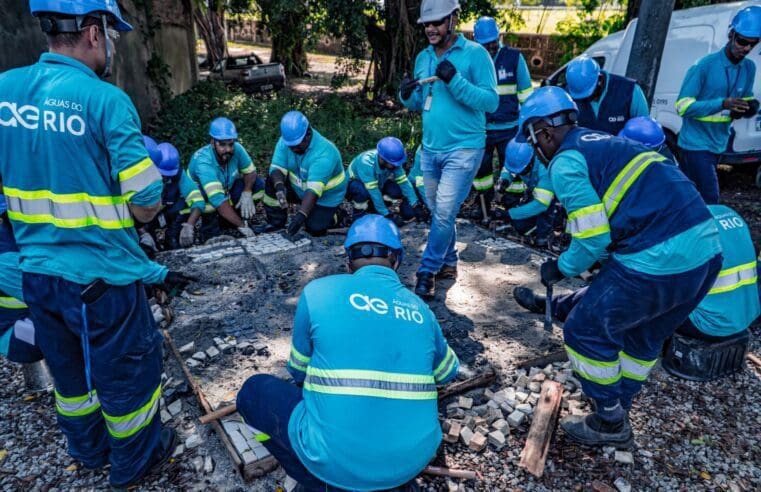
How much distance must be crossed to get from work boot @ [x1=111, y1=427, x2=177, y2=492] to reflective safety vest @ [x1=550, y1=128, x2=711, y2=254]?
2.37m

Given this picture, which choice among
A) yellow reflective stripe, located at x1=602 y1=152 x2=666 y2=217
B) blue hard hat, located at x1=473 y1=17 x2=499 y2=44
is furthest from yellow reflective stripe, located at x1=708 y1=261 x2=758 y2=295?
blue hard hat, located at x1=473 y1=17 x2=499 y2=44

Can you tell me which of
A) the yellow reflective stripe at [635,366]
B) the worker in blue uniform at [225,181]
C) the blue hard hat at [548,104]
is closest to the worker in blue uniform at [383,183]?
the worker in blue uniform at [225,181]

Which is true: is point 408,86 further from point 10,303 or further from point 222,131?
point 10,303

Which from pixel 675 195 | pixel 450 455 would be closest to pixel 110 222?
pixel 450 455

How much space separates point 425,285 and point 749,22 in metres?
3.35

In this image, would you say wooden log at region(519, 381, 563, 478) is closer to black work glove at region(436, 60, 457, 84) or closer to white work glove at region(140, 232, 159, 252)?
black work glove at region(436, 60, 457, 84)

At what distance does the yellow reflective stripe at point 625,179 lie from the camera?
2.45 metres

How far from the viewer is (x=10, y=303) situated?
2.65 m

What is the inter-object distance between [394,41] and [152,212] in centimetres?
1063

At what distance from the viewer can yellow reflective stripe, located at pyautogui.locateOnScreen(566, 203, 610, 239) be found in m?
2.48

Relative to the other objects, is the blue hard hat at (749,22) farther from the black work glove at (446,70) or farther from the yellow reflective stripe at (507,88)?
the black work glove at (446,70)

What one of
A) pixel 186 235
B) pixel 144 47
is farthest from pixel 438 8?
pixel 144 47

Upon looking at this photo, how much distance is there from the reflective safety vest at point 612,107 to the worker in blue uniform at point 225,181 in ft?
11.8

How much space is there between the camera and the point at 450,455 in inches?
105
